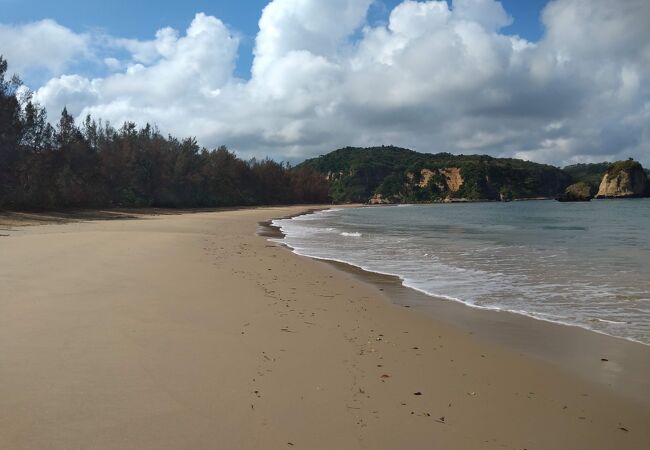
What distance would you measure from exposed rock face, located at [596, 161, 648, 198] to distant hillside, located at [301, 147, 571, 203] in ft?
92.0

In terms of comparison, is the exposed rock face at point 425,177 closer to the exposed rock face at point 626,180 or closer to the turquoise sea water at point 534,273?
the exposed rock face at point 626,180

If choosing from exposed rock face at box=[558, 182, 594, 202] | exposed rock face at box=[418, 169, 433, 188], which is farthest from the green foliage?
exposed rock face at box=[418, 169, 433, 188]

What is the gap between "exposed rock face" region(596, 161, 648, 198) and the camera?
12950 centimetres

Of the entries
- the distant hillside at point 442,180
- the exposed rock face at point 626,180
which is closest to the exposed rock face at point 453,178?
the distant hillside at point 442,180

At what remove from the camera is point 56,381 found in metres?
3.68

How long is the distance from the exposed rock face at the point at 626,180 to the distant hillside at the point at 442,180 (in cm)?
2806

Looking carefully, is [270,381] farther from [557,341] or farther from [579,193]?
[579,193]

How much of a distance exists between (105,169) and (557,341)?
48.7 meters

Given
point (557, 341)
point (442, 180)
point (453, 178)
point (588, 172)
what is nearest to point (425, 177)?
point (442, 180)

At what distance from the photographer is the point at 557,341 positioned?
5684mm

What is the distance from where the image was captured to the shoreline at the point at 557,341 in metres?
4.50

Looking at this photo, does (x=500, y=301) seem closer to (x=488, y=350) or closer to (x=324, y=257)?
(x=488, y=350)

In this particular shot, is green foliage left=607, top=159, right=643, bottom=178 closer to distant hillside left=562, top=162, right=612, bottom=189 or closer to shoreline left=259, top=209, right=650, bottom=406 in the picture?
distant hillside left=562, top=162, right=612, bottom=189

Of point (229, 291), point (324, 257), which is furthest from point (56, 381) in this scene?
point (324, 257)
